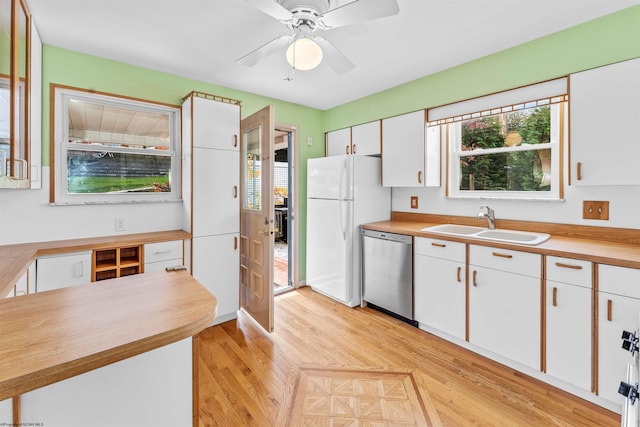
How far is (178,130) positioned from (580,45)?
3433mm

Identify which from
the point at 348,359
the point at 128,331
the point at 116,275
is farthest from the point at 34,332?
the point at 348,359

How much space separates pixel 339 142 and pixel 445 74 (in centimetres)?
151

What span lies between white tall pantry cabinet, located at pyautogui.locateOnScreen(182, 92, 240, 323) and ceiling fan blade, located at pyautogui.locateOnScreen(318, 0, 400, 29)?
1.58 meters

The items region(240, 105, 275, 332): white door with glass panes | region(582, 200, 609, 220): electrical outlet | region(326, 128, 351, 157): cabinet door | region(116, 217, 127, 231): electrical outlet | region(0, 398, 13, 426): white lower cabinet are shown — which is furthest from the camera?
region(326, 128, 351, 157): cabinet door

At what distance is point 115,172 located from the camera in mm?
2775

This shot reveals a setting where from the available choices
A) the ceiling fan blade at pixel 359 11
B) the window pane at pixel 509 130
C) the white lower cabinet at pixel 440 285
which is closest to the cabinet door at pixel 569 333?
the white lower cabinet at pixel 440 285

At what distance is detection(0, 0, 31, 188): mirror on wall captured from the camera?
132 cm

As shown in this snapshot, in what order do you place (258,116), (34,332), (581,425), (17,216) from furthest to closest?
1. (258,116)
2. (17,216)
3. (581,425)
4. (34,332)

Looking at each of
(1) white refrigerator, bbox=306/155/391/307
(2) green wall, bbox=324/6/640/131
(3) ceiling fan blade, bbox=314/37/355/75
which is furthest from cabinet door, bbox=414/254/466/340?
(3) ceiling fan blade, bbox=314/37/355/75

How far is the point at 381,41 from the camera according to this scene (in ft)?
7.59

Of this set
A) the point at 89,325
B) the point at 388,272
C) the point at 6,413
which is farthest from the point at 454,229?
the point at 6,413

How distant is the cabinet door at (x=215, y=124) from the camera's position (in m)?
2.79

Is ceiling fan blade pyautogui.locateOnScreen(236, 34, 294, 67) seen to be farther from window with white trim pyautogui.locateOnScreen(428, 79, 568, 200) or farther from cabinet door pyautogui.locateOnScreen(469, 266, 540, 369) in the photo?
cabinet door pyautogui.locateOnScreen(469, 266, 540, 369)

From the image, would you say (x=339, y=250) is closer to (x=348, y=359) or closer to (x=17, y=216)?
(x=348, y=359)
